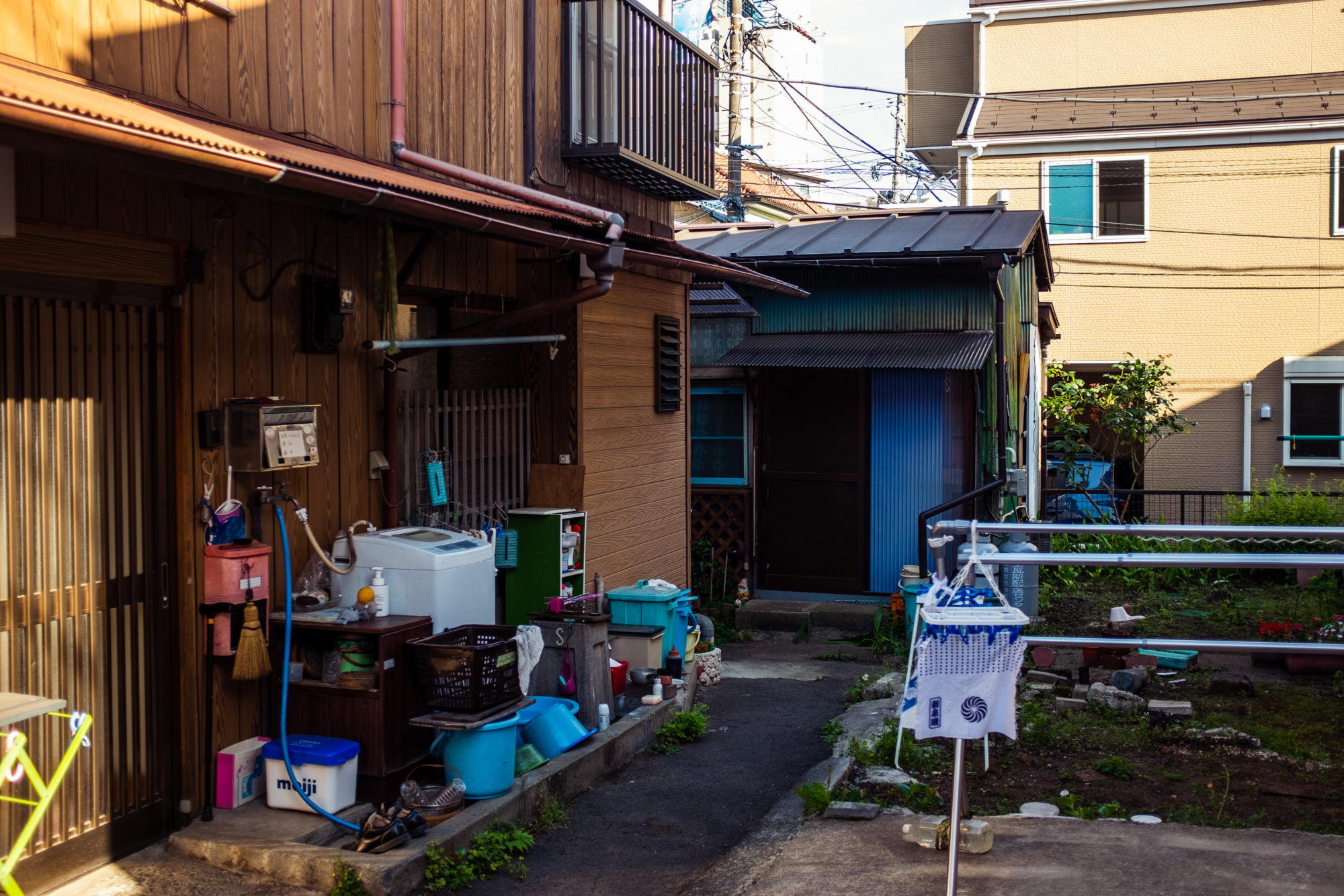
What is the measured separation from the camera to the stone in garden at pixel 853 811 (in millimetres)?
5785

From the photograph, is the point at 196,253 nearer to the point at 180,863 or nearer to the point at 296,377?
the point at 296,377

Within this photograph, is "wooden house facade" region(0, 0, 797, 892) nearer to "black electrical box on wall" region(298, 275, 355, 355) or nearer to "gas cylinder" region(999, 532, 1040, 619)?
"black electrical box on wall" region(298, 275, 355, 355)

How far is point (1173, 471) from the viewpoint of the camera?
69.4 ft

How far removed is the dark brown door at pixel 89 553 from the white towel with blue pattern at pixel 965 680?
3.54 metres

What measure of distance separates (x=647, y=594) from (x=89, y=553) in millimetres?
4500

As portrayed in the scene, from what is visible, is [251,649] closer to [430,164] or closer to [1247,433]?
[430,164]

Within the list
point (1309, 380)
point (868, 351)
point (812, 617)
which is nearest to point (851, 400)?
point (868, 351)

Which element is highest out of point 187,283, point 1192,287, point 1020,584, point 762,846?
point 1192,287

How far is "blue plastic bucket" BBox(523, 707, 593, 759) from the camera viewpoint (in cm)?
692

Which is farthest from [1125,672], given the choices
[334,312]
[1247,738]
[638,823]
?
[334,312]

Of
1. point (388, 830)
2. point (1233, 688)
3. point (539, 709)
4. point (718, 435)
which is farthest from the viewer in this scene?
point (718, 435)

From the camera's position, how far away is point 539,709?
22.9ft

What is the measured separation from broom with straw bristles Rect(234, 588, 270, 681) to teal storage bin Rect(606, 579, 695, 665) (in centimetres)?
362

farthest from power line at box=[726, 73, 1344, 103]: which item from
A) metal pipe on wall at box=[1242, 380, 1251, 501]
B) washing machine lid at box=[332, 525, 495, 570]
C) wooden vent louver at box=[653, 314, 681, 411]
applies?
washing machine lid at box=[332, 525, 495, 570]
